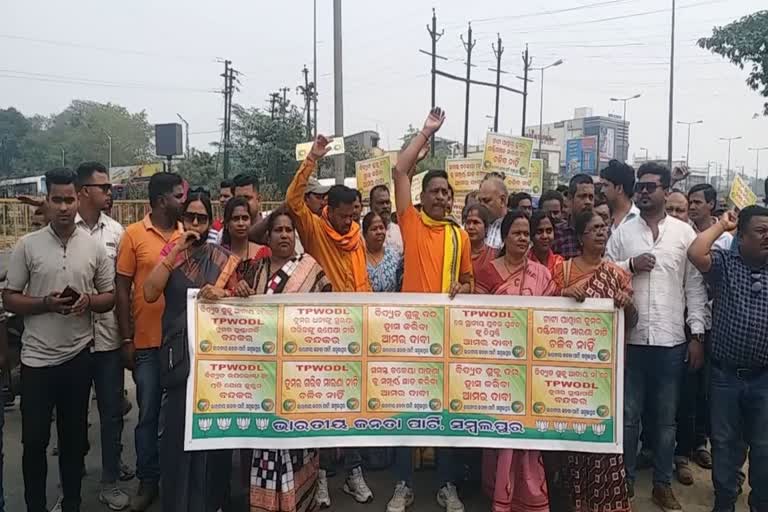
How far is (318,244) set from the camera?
13.2 feet

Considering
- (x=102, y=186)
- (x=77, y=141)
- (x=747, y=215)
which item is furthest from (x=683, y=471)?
(x=77, y=141)

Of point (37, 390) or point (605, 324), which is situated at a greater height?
point (605, 324)

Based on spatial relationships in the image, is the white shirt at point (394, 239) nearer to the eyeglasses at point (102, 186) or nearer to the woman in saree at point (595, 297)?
the woman in saree at point (595, 297)

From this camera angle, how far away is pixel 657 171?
4.03 m

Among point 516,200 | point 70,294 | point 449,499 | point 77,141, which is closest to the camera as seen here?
point 70,294

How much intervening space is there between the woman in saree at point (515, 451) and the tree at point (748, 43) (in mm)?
15406

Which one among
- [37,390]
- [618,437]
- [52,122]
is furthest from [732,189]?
[52,122]

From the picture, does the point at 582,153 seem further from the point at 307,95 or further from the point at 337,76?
the point at 337,76

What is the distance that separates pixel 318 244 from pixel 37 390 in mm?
1758

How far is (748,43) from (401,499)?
1640 cm

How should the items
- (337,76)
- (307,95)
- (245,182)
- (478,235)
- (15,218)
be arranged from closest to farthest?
(478,235), (245,182), (337,76), (15,218), (307,95)

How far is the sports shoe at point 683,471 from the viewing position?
436 cm

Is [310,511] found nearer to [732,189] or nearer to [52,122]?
[732,189]

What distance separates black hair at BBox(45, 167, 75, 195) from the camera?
140 inches
